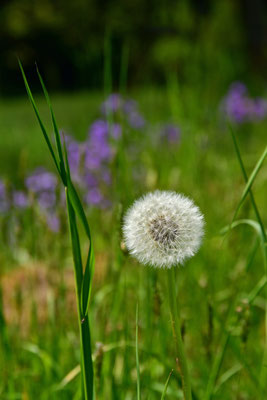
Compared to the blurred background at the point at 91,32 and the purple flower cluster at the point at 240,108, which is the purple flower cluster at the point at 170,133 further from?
the blurred background at the point at 91,32

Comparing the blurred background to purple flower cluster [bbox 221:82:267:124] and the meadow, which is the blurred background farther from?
the meadow

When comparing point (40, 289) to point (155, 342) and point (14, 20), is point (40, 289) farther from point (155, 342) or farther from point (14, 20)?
point (14, 20)

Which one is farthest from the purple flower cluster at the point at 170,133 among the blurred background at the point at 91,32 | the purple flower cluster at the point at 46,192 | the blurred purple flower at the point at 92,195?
the blurred background at the point at 91,32

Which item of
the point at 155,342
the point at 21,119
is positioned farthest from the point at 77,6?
the point at 155,342

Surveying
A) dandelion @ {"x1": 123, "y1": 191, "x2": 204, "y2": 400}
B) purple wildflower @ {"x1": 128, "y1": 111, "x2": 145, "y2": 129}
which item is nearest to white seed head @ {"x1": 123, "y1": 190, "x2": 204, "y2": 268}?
dandelion @ {"x1": 123, "y1": 191, "x2": 204, "y2": 400}

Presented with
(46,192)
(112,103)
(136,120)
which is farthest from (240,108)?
(46,192)
